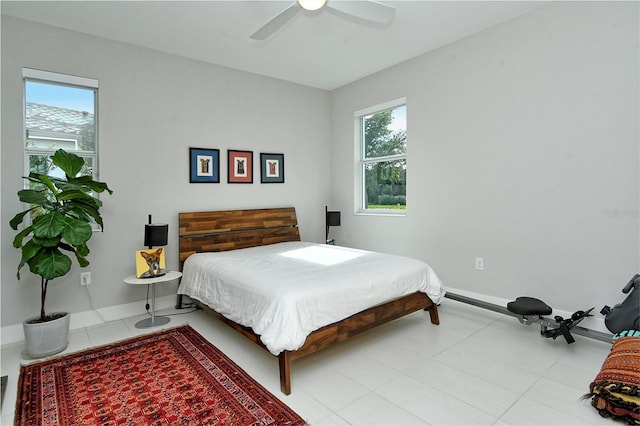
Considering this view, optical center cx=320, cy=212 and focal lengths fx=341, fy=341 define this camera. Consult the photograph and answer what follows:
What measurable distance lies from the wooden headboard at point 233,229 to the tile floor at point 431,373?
1005mm

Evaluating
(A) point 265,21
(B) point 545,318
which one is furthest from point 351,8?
(B) point 545,318

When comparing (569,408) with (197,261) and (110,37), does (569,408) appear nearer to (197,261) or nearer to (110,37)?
(197,261)

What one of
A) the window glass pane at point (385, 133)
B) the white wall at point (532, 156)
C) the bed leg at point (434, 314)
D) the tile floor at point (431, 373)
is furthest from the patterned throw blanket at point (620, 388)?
the window glass pane at point (385, 133)

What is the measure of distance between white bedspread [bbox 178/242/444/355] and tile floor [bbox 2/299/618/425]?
0.33 meters

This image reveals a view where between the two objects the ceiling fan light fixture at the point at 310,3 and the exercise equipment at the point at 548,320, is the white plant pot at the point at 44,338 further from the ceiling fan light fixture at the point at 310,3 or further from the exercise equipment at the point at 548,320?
the exercise equipment at the point at 548,320

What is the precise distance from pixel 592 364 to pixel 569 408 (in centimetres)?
69

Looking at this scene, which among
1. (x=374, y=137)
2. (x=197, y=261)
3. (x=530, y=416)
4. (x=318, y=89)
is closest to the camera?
(x=530, y=416)

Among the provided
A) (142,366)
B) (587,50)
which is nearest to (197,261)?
(142,366)

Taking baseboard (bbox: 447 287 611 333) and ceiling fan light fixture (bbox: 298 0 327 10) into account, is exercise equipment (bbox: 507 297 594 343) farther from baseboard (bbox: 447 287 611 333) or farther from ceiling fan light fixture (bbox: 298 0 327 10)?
ceiling fan light fixture (bbox: 298 0 327 10)

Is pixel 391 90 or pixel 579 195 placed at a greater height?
pixel 391 90

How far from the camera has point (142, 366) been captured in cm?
238

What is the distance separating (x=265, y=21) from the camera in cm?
309

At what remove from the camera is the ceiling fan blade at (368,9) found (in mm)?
2242

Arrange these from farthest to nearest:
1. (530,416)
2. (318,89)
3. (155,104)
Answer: (318,89), (155,104), (530,416)
